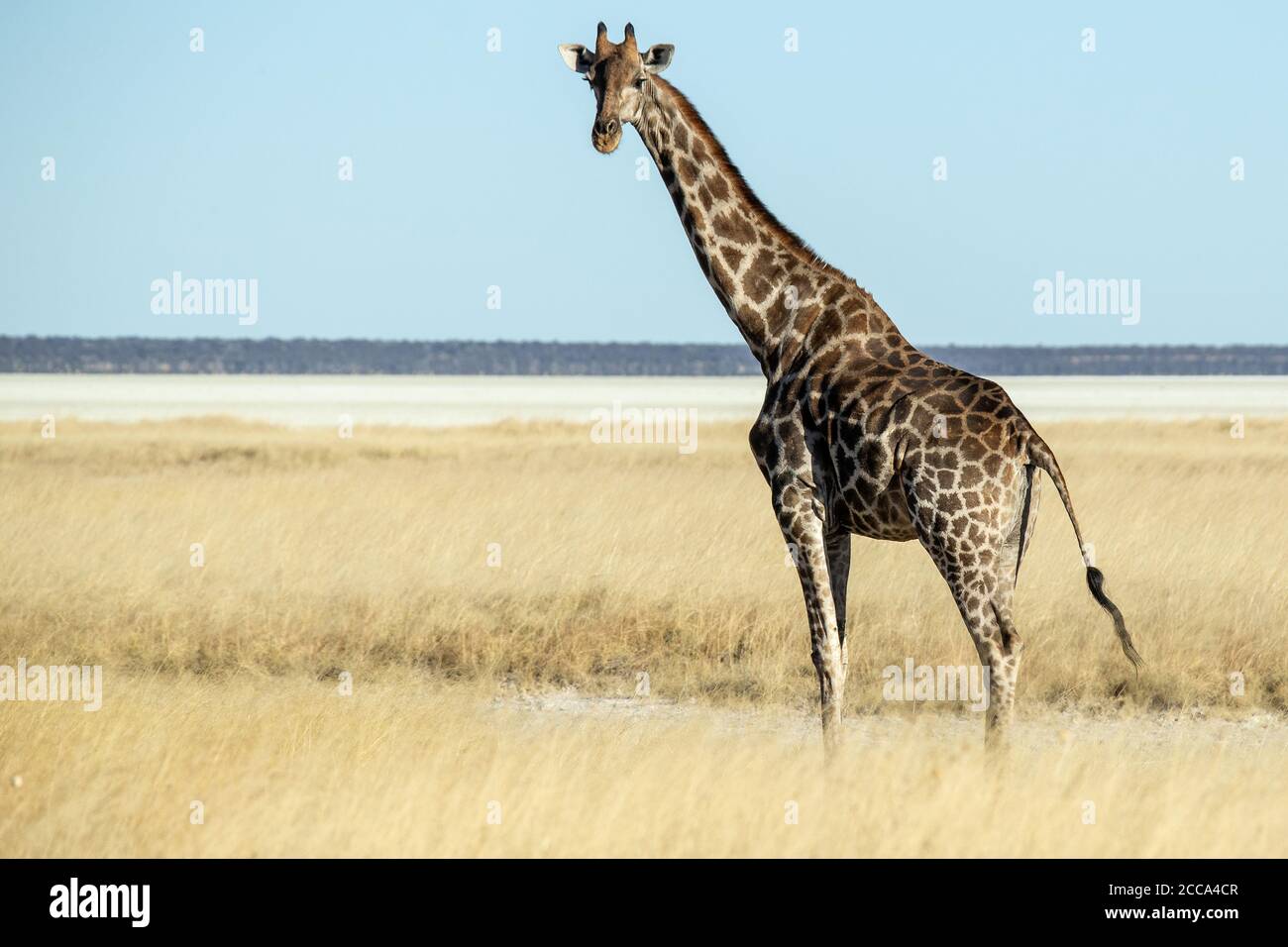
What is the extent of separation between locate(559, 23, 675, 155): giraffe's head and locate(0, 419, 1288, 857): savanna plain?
3516 mm

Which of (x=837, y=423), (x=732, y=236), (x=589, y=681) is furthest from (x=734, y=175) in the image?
(x=589, y=681)

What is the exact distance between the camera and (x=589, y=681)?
35.2ft

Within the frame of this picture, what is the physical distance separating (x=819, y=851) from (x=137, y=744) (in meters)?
3.85

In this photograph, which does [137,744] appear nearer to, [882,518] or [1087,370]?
[882,518]

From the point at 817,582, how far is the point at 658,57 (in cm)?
324

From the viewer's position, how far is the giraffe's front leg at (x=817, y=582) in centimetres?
838

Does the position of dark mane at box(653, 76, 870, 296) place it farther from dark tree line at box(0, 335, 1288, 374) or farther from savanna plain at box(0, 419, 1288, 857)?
dark tree line at box(0, 335, 1288, 374)

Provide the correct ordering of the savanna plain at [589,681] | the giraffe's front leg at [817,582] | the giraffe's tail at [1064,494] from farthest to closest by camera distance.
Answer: the giraffe's front leg at [817,582] < the giraffe's tail at [1064,494] < the savanna plain at [589,681]

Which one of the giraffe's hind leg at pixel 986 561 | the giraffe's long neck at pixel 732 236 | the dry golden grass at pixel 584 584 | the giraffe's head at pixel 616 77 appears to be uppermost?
the giraffe's head at pixel 616 77

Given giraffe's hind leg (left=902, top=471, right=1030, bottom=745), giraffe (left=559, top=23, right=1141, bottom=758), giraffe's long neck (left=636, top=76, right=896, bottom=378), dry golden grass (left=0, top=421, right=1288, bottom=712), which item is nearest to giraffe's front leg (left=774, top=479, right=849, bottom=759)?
giraffe (left=559, top=23, right=1141, bottom=758)

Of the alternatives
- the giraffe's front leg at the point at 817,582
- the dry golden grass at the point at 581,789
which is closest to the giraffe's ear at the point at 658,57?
the giraffe's front leg at the point at 817,582

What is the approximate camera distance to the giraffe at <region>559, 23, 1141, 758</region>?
309 inches

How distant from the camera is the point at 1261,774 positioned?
7.92 meters

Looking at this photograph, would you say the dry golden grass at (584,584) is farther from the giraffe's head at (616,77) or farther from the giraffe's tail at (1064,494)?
the giraffe's head at (616,77)
